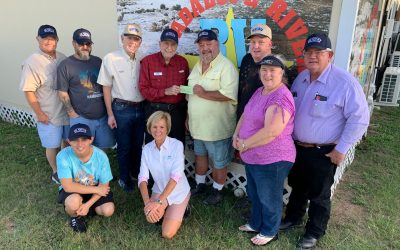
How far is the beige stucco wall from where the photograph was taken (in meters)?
5.14

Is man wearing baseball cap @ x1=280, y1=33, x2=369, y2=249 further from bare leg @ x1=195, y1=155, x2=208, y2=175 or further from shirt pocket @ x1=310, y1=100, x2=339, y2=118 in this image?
bare leg @ x1=195, y1=155, x2=208, y2=175

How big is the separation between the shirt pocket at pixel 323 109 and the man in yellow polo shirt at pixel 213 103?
0.93 meters

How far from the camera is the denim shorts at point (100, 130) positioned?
404 cm

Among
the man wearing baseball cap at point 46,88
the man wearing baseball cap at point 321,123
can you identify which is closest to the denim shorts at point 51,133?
the man wearing baseball cap at point 46,88

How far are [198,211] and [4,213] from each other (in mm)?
2158

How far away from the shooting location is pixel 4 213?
3.86 m

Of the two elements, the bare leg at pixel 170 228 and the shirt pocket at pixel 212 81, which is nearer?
the bare leg at pixel 170 228

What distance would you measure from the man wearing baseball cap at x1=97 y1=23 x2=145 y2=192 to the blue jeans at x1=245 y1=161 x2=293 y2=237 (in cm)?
155

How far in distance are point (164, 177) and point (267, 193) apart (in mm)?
1066

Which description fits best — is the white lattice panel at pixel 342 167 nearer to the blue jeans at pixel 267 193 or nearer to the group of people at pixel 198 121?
the group of people at pixel 198 121

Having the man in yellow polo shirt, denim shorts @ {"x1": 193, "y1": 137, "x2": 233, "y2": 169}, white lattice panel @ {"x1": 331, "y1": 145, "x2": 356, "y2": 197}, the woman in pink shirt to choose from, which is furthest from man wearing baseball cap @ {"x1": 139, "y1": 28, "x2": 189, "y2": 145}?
white lattice panel @ {"x1": 331, "y1": 145, "x2": 356, "y2": 197}

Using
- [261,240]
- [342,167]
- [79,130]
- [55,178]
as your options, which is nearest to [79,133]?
[79,130]

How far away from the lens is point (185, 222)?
12.2ft

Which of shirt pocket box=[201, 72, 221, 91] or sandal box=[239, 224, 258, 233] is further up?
shirt pocket box=[201, 72, 221, 91]
